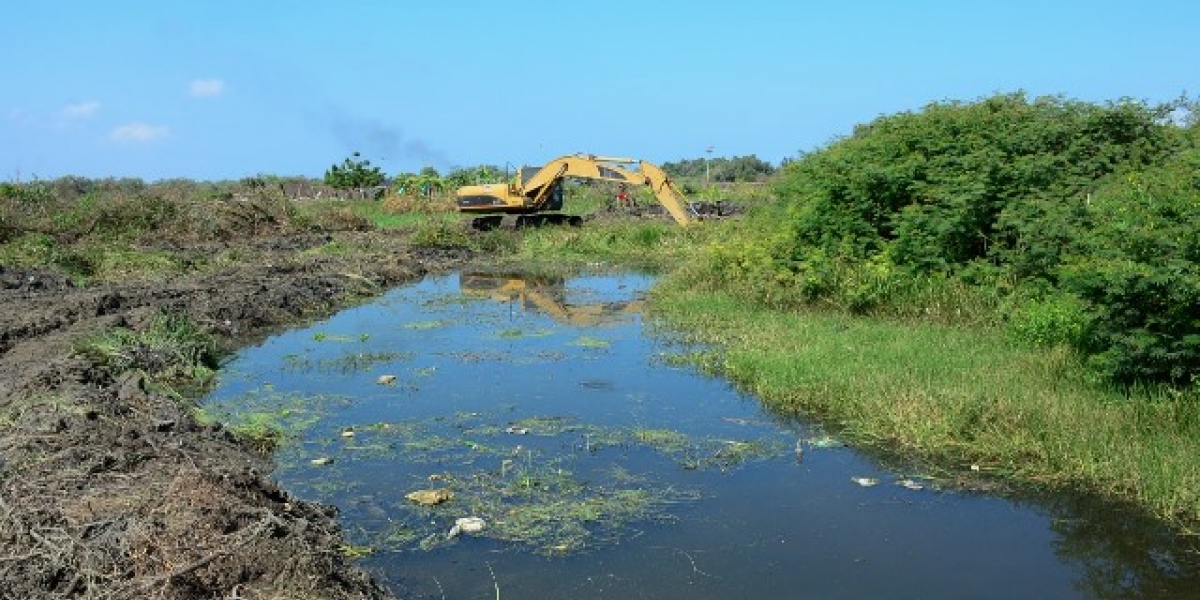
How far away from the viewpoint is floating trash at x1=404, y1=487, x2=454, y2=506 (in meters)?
7.72

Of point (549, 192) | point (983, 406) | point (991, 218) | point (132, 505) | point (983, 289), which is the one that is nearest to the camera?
point (132, 505)

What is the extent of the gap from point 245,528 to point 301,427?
435 cm

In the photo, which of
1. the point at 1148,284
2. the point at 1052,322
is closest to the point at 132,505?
the point at 1148,284

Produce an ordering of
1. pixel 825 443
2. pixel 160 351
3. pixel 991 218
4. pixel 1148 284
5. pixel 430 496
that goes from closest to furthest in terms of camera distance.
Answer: pixel 430 496, pixel 1148 284, pixel 825 443, pixel 160 351, pixel 991 218

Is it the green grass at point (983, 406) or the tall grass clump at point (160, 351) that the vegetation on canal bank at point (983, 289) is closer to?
the green grass at point (983, 406)

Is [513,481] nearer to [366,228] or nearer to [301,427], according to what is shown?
[301,427]

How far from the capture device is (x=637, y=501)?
780cm

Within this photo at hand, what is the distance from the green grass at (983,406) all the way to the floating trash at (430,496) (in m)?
3.70

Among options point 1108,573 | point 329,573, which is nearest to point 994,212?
point 1108,573

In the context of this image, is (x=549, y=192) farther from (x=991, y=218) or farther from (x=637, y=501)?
(x=637, y=501)

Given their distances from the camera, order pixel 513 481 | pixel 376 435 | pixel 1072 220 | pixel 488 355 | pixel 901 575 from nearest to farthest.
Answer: pixel 901 575 < pixel 513 481 < pixel 376 435 < pixel 1072 220 < pixel 488 355

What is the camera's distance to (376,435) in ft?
31.9

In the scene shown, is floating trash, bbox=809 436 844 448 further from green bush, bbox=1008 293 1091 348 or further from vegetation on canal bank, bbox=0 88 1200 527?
green bush, bbox=1008 293 1091 348

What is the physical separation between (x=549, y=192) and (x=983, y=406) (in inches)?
974
